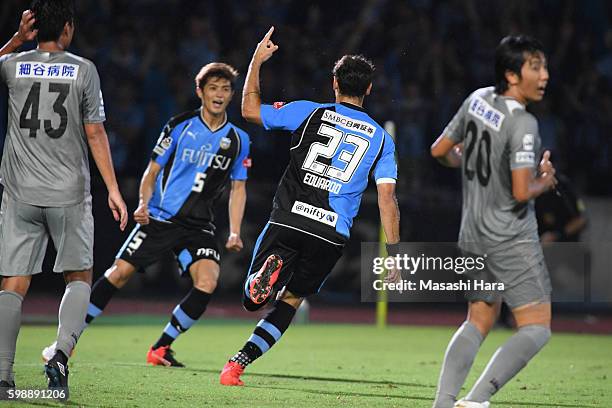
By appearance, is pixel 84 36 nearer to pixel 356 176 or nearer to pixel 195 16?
pixel 195 16

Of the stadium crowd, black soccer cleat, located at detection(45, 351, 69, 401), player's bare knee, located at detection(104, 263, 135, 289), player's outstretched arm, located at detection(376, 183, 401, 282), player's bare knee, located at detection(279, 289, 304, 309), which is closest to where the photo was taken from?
black soccer cleat, located at detection(45, 351, 69, 401)

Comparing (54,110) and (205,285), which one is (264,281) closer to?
(54,110)

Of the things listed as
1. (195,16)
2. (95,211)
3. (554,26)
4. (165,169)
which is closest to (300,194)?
(165,169)

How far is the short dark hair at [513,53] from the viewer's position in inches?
231

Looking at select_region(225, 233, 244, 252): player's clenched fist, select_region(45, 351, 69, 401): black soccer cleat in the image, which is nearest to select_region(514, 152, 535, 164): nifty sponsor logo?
select_region(45, 351, 69, 401): black soccer cleat

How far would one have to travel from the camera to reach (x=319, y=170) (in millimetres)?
7418

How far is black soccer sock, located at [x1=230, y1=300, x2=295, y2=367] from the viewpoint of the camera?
25.7 ft

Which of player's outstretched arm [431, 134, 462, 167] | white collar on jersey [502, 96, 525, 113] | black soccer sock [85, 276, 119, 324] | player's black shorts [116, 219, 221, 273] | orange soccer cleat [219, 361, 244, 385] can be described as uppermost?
white collar on jersey [502, 96, 525, 113]

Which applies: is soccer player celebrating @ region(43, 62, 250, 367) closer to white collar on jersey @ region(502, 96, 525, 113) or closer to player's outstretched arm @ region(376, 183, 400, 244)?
player's outstretched arm @ region(376, 183, 400, 244)

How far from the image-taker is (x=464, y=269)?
618 cm

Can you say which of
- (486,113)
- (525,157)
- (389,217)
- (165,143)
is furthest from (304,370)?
(525,157)

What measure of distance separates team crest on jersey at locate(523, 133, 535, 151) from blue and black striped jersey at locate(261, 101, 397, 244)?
66.3 inches

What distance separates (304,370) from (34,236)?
11.1 ft

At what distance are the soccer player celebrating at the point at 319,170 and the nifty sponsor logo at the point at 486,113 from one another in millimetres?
1357
